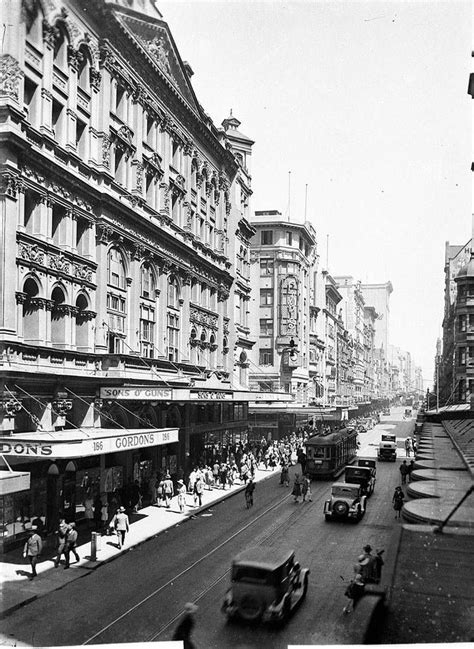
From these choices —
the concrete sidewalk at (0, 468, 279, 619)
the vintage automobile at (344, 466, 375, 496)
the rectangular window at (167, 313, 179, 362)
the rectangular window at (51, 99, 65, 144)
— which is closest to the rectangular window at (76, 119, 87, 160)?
the rectangular window at (51, 99, 65, 144)

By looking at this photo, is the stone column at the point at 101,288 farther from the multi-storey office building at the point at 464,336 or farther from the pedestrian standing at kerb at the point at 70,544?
the multi-storey office building at the point at 464,336

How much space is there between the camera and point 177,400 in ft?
100

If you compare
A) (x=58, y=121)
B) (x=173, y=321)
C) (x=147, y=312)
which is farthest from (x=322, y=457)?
(x=58, y=121)

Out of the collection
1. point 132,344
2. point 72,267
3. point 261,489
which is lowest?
point 261,489

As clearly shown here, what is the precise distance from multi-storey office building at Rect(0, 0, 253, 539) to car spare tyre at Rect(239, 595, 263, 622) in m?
7.18

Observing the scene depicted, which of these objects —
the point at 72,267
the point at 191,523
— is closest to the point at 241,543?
the point at 191,523

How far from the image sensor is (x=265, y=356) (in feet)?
247

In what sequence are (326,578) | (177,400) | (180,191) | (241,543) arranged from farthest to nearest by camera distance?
1. (180,191)
2. (177,400)
3. (241,543)
4. (326,578)

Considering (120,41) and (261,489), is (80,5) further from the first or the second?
(261,489)

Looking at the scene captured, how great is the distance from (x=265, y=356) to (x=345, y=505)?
49.6m

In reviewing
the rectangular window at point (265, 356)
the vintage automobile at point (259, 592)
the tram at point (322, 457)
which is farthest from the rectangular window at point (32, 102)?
the rectangular window at point (265, 356)

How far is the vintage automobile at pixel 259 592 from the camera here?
550 inches

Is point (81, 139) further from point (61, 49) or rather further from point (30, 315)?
point (30, 315)

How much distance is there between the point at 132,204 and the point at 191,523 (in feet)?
54.6
